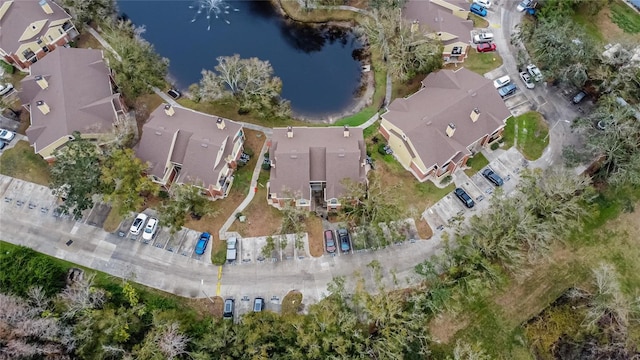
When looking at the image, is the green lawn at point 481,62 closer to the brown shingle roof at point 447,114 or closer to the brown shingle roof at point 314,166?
the brown shingle roof at point 447,114

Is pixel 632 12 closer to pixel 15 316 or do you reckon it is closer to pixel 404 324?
pixel 404 324

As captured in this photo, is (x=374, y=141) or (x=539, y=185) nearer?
(x=539, y=185)

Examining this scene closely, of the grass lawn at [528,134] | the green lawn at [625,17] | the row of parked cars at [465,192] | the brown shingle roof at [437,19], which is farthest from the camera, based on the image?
the green lawn at [625,17]

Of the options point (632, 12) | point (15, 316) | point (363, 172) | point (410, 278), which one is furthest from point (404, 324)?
point (632, 12)

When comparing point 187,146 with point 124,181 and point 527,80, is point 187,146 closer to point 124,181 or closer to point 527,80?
point 124,181

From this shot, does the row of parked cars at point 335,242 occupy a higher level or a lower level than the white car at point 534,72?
lower

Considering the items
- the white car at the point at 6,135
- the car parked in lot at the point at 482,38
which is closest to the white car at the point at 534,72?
the car parked in lot at the point at 482,38
